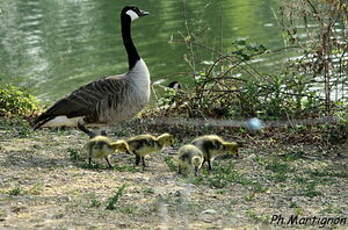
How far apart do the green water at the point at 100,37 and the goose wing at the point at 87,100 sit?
5487mm

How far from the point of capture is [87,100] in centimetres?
923

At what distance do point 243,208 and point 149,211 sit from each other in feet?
2.95

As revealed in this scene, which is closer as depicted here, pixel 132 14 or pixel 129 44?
pixel 129 44

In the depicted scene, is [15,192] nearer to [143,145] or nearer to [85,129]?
[143,145]

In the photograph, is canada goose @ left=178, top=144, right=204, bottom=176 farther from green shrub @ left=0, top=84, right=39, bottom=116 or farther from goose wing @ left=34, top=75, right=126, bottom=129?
green shrub @ left=0, top=84, right=39, bottom=116

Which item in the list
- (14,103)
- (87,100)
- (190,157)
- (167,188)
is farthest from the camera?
(14,103)

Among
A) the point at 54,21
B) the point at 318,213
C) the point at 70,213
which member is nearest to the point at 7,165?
the point at 70,213

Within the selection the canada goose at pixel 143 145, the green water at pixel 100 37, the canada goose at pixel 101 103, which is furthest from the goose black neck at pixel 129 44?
the green water at pixel 100 37

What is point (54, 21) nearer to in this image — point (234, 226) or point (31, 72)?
point (31, 72)

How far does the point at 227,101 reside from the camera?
35.8 feet

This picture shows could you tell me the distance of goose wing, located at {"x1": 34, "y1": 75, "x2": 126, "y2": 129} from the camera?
9.08 metres

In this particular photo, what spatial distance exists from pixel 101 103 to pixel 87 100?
0.65 feet

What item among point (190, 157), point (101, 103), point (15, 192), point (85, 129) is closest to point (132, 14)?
point (101, 103)

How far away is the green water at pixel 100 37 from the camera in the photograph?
18109 millimetres
